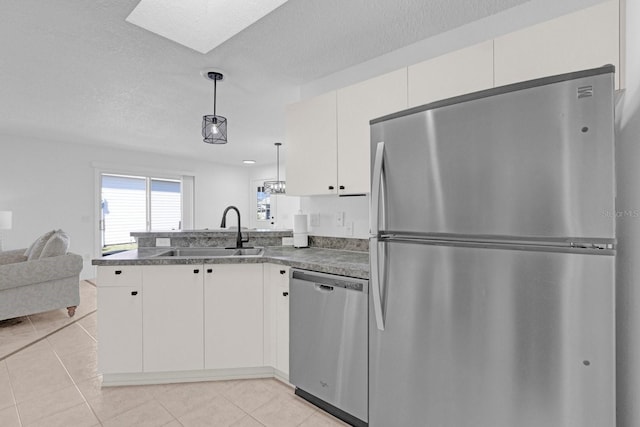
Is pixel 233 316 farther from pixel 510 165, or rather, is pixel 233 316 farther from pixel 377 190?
pixel 510 165

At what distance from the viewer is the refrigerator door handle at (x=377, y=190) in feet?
4.51

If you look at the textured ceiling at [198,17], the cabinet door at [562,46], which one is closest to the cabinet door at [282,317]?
the textured ceiling at [198,17]

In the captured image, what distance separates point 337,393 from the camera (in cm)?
169

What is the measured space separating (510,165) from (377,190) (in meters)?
0.53

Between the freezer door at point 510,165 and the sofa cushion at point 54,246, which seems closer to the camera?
the freezer door at point 510,165

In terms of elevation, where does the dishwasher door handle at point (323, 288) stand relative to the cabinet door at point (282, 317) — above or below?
above

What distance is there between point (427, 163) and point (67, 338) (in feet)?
11.8

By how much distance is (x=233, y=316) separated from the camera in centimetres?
208

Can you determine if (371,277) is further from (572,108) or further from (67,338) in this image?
(67,338)

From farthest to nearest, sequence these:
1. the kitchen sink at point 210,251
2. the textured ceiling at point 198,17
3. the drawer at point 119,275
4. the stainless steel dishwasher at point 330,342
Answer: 1. the kitchen sink at point 210,251
2. the drawer at point 119,275
3. the textured ceiling at point 198,17
4. the stainless steel dishwasher at point 330,342

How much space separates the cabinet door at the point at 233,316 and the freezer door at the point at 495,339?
3.28ft

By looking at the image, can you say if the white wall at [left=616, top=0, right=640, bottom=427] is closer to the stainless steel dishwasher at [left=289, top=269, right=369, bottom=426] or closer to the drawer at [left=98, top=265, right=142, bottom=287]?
the stainless steel dishwasher at [left=289, top=269, right=369, bottom=426]

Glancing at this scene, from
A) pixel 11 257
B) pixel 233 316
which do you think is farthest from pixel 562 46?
pixel 11 257

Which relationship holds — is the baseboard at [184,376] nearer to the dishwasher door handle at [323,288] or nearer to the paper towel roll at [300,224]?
the dishwasher door handle at [323,288]
